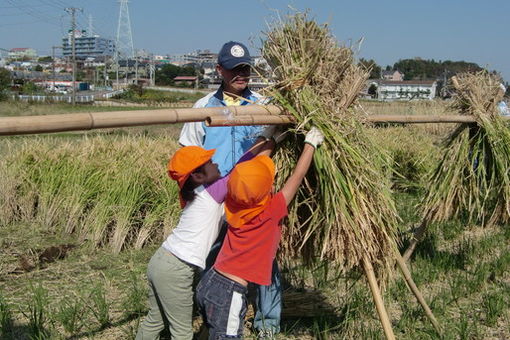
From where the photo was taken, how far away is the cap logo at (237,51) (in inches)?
126

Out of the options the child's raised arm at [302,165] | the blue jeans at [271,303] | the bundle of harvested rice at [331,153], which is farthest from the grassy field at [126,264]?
the child's raised arm at [302,165]

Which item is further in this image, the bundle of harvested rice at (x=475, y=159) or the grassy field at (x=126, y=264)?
the bundle of harvested rice at (x=475, y=159)

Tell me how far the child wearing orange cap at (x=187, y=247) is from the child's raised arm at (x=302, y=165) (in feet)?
1.20

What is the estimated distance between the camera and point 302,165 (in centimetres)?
282

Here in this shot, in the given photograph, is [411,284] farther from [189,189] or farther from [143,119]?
[143,119]

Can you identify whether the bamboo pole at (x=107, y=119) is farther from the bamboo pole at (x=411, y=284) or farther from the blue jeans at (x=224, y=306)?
the bamboo pole at (x=411, y=284)

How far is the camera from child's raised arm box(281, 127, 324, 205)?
2.83m

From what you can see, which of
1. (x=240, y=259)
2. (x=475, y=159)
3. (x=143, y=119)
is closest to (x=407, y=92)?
(x=475, y=159)

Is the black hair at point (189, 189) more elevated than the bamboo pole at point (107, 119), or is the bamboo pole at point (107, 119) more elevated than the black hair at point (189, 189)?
the bamboo pole at point (107, 119)

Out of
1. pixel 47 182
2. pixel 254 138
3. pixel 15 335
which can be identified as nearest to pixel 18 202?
pixel 47 182

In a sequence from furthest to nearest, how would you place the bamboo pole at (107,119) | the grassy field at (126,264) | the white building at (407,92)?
the white building at (407,92) < the grassy field at (126,264) < the bamboo pole at (107,119)

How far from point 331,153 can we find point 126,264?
2.84m

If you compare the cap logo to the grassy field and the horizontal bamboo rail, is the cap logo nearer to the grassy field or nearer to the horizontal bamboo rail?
the horizontal bamboo rail

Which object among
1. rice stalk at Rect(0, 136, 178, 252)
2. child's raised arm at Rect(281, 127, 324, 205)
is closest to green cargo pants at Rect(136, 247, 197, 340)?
child's raised arm at Rect(281, 127, 324, 205)
